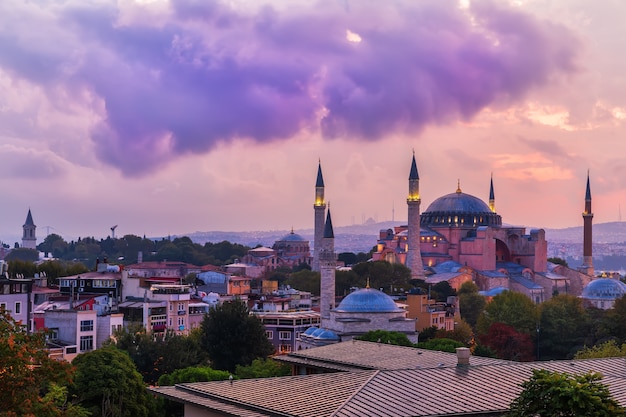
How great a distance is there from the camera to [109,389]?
26188 mm

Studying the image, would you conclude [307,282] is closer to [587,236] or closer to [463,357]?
[587,236]

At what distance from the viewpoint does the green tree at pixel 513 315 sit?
54844mm

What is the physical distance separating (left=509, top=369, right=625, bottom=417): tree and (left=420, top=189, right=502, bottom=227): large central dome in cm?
6975

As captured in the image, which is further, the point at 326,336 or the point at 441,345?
the point at 326,336

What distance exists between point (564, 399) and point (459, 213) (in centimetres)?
7105

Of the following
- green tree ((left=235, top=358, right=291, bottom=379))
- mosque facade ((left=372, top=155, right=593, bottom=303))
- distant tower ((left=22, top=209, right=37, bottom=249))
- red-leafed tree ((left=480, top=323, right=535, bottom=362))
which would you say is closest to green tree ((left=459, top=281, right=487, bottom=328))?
mosque facade ((left=372, top=155, right=593, bottom=303))

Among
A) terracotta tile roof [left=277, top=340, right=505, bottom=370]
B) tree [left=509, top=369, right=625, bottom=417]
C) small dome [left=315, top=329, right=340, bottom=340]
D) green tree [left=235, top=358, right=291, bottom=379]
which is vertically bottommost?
green tree [left=235, top=358, right=291, bottom=379]

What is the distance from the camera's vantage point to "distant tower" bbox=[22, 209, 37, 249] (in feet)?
468

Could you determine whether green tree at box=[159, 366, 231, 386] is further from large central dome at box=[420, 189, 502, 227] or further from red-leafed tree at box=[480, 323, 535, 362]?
Result: large central dome at box=[420, 189, 502, 227]

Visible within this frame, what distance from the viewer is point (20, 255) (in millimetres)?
120750

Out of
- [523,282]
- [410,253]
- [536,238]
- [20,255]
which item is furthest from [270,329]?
[20,255]

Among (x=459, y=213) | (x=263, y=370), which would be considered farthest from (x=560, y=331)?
(x=459, y=213)

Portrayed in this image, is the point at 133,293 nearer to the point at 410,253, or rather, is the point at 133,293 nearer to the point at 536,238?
the point at 410,253

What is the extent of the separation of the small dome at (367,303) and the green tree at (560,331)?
9081 mm
